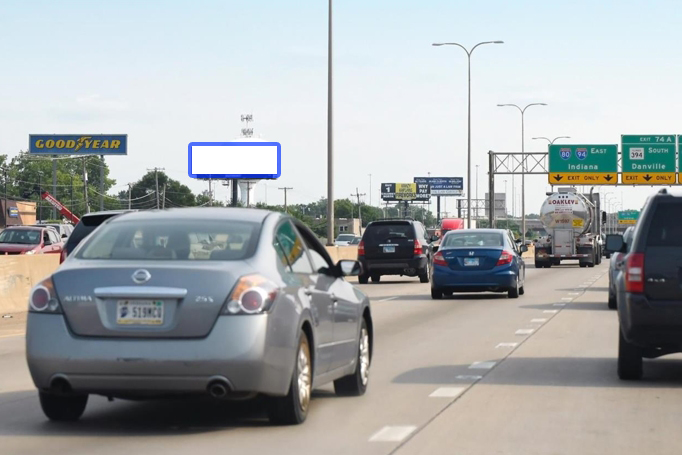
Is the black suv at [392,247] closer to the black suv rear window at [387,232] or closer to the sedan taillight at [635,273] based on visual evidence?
the black suv rear window at [387,232]

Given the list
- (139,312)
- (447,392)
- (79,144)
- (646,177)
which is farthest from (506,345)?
(79,144)

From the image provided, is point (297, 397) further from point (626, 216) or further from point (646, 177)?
point (626, 216)

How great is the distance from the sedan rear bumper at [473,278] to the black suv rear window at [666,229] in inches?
619

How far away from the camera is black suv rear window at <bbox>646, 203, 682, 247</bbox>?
38.4 feet

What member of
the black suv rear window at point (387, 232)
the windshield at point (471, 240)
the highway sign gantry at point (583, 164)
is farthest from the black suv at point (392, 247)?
the highway sign gantry at point (583, 164)

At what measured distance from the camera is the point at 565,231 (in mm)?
58312

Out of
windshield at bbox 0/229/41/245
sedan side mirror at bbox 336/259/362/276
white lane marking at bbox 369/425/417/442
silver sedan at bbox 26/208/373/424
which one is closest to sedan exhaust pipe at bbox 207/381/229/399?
silver sedan at bbox 26/208/373/424

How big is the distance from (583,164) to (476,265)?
1953 inches

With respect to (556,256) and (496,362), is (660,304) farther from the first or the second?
(556,256)

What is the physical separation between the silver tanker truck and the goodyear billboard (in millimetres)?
53989

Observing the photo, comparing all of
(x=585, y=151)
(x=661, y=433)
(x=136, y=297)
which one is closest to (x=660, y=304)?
(x=661, y=433)

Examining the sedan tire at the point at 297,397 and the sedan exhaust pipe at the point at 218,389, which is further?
the sedan tire at the point at 297,397

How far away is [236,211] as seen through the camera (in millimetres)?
9852

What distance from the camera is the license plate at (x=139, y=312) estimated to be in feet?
Answer: 28.1
